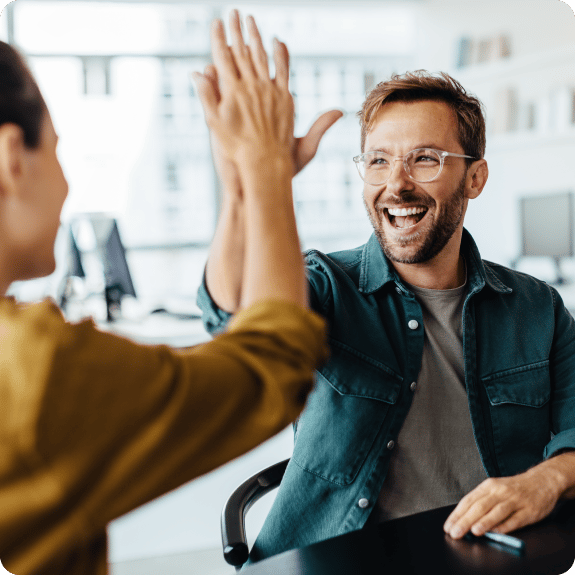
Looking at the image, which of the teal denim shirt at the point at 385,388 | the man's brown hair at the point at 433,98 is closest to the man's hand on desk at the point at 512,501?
the teal denim shirt at the point at 385,388

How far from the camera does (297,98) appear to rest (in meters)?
5.29

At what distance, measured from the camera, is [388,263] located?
1.46 m

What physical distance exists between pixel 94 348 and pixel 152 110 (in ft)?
15.9

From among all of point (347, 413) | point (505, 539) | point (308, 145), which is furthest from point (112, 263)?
point (308, 145)

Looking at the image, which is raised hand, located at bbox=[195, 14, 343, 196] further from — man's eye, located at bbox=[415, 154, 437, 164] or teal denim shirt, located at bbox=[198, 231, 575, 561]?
man's eye, located at bbox=[415, 154, 437, 164]

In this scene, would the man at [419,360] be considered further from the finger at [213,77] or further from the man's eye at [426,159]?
the finger at [213,77]

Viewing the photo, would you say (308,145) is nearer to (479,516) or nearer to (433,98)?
(479,516)

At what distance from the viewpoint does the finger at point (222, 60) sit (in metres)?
0.56

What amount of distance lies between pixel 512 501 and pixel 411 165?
818 mm

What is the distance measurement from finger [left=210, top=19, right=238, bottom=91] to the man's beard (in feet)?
3.17

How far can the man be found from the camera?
4.20ft

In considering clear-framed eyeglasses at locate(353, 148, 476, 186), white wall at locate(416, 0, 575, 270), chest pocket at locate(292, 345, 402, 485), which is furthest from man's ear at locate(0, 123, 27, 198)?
white wall at locate(416, 0, 575, 270)

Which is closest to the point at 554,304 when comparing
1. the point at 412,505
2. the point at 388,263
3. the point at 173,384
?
the point at 388,263

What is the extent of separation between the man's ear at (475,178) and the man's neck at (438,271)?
148 millimetres
